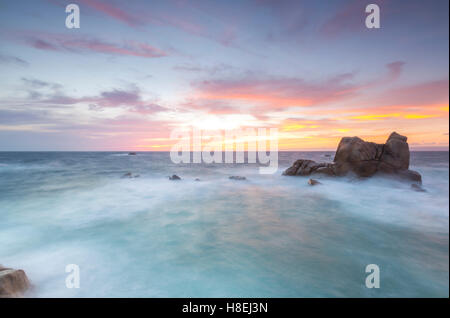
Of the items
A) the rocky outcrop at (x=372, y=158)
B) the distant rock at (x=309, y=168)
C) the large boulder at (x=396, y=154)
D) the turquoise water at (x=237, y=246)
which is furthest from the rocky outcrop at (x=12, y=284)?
the large boulder at (x=396, y=154)

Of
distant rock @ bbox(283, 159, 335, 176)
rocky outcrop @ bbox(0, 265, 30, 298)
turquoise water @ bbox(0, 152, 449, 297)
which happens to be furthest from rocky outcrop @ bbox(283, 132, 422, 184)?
rocky outcrop @ bbox(0, 265, 30, 298)

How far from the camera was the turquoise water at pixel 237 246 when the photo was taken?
4.03 m

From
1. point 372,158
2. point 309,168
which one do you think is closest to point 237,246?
point 372,158

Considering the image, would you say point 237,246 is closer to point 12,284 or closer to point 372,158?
point 12,284

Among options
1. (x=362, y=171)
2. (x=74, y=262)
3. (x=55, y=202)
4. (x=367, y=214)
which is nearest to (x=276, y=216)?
(x=367, y=214)

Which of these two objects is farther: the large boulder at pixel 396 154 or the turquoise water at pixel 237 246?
the large boulder at pixel 396 154

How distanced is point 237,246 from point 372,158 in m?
13.2

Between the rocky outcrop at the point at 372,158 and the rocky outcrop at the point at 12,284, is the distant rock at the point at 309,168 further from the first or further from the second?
the rocky outcrop at the point at 12,284

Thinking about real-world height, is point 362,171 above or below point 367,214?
above

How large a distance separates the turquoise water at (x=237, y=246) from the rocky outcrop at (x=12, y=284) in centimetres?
30
